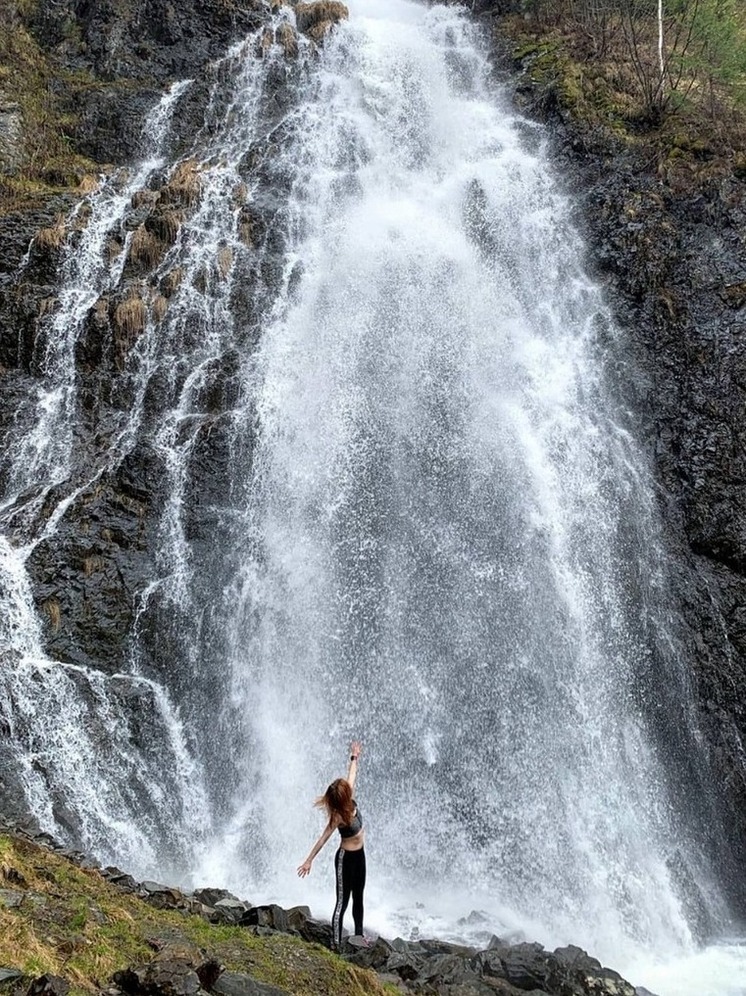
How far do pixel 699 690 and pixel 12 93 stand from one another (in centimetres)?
2667

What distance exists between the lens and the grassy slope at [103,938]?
5043 millimetres

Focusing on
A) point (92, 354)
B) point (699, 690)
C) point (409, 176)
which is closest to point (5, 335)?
point (92, 354)

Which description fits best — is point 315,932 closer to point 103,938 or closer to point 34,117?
point 103,938

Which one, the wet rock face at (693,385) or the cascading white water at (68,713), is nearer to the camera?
the cascading white water at (68,713)

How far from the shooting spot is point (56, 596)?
14.4 metres

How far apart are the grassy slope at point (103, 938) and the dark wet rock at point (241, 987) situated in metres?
0.66

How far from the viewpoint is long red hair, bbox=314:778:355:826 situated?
6672 mm

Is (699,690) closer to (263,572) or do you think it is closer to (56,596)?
(263,572)

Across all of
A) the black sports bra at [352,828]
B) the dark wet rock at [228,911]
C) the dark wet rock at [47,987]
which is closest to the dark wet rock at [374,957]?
the dark wet rock at [228,911]

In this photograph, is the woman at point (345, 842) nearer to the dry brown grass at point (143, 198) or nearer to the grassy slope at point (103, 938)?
the grassy slope at point (103, 938)

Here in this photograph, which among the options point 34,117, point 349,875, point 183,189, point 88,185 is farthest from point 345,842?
point 34,117

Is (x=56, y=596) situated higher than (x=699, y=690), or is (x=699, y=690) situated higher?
(x=699, y=690)

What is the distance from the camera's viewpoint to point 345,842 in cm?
694

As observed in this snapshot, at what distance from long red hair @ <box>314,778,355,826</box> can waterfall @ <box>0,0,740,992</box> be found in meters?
5.55
